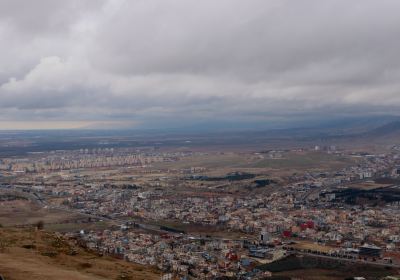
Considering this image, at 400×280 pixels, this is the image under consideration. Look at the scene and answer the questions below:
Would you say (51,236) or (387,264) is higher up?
(51,236)

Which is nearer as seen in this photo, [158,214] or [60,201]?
[158,214]

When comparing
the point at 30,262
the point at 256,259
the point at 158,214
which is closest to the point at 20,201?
the point at 158,214

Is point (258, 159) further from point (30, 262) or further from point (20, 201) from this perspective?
point (30, 262)

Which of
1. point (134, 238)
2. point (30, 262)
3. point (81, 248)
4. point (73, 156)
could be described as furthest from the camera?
point (73, 156)

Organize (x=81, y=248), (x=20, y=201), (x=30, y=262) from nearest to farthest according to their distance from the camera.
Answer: (x=30, y=262)
(x=81, y=248)
(x=20, y=201)

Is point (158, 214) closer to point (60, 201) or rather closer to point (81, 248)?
point (60, 201)

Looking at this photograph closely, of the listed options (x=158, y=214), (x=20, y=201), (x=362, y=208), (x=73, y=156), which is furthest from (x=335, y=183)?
(x=73, y=156)
